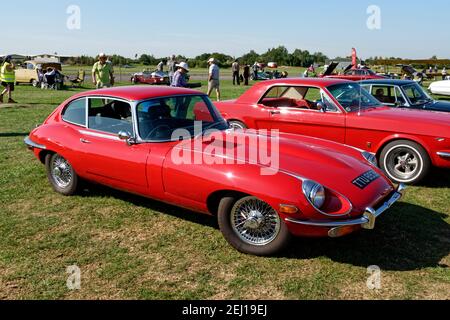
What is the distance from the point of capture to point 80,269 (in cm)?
345

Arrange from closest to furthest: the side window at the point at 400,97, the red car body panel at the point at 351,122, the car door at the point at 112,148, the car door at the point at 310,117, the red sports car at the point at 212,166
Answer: the red sports car at the point at 212,166 < the car door at the point at 112,148 < the red car body panel at the point at 351,122 < the car door at the point at 310,117 < the side window at the point at 400,97

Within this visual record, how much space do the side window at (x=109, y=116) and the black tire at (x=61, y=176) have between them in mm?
649

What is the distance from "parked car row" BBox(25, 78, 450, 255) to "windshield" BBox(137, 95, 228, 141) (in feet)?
0.04

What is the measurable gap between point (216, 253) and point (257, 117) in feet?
11.6

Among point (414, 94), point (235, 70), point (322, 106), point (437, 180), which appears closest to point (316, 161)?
point (322, 106)

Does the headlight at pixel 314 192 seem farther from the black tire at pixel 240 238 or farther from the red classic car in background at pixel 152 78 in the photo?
the red classic car in background at pixel 152 78

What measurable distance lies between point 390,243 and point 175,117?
8.42 ft

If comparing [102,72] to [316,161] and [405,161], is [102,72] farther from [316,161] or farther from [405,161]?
[316,161]

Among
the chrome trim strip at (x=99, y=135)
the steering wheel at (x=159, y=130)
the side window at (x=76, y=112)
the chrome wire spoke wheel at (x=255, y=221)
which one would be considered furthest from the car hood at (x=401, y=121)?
the side window at (x=76, y=112)

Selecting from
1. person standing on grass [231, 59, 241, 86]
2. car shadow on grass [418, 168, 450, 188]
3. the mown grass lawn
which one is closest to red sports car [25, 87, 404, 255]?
the mown grass lawn

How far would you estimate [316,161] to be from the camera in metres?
3.91

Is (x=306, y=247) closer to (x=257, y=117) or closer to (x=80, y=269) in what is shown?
(x=80, y=269)

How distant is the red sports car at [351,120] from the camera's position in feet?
18.2

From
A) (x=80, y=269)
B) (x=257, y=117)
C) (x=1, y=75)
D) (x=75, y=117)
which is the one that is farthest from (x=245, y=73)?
(x=80, y=269)
